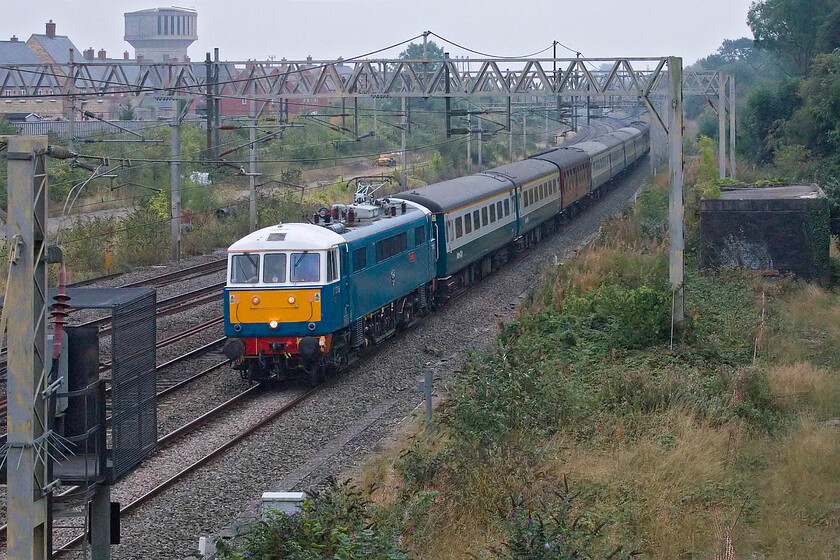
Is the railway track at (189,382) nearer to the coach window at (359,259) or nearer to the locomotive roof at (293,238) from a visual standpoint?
the locomotive roof at (293,238)

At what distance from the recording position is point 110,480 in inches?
284

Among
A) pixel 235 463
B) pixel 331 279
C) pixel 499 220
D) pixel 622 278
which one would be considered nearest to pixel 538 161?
pixel 499 220

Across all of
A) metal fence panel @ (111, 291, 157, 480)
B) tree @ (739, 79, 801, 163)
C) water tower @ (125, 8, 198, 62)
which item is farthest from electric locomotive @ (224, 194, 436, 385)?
water tower @ (125, 8, 198, 62)

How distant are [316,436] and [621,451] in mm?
4449

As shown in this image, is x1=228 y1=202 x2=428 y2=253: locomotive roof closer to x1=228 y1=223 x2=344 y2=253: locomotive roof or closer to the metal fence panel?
x1=228 y1=223 x2=344 y2=253: locomotive roof

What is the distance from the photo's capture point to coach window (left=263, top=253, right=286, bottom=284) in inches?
602

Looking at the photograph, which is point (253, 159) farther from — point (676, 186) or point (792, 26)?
point (792, 26)

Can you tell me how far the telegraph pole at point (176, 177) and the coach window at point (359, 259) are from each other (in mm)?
11048

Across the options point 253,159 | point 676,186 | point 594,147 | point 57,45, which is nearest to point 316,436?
point 676,186

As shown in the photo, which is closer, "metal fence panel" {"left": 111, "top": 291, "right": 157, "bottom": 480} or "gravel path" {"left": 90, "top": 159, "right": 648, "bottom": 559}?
"metal fence panel" {"left": 111, "top": 291, "right": 157, "bottom": 480}

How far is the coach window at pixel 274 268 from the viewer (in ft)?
50.1

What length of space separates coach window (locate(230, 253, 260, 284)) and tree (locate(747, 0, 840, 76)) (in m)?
38.9

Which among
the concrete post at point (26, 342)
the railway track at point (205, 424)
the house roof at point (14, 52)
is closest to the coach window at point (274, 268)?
the railway track at point (205, 424)

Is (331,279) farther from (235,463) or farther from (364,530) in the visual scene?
(364,530)
